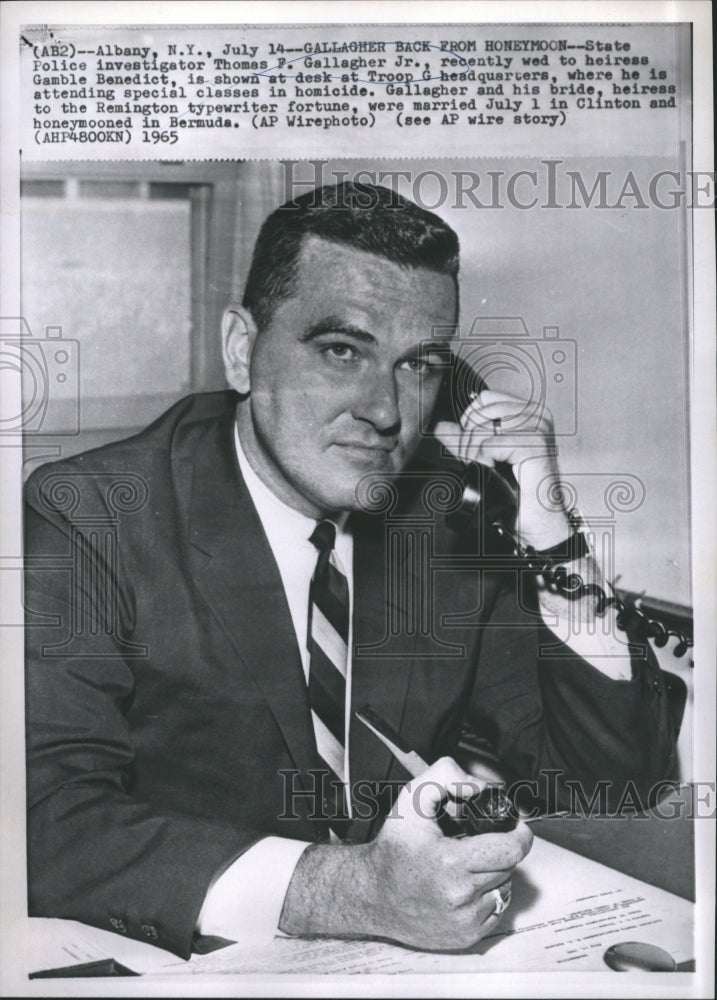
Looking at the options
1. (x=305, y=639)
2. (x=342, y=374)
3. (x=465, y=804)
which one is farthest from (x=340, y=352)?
(x=465, y=804)

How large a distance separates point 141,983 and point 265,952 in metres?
0.16

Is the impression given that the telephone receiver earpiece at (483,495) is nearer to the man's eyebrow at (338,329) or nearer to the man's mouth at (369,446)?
the man's mouth at (369,446)

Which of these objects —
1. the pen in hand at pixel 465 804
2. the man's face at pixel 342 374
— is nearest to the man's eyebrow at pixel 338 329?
the man's face at pixel 342 374

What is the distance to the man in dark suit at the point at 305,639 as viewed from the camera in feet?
3.69

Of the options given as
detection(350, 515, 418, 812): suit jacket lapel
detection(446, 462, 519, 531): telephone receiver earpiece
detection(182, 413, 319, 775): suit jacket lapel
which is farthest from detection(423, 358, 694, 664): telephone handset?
detection(182, 413, 319, 775): suit jacket lapel

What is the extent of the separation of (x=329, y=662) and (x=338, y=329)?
41cm

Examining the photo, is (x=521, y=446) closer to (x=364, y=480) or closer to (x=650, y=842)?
(x=364, y=480)

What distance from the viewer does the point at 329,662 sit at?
1.17 m

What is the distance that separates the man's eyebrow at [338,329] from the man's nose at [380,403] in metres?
0.05

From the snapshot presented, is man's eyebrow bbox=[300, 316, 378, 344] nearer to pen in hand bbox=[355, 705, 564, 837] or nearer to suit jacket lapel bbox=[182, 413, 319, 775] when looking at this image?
suit jacket lapel bbox=[182, 413, 319, 775]

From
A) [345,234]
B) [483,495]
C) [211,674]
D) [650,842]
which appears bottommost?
[650,842]

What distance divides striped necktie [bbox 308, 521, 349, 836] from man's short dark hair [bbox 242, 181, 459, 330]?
30cm

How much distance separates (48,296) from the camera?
117 centimetres

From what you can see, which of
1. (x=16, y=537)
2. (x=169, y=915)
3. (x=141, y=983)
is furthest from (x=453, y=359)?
(x=141, y=983)
